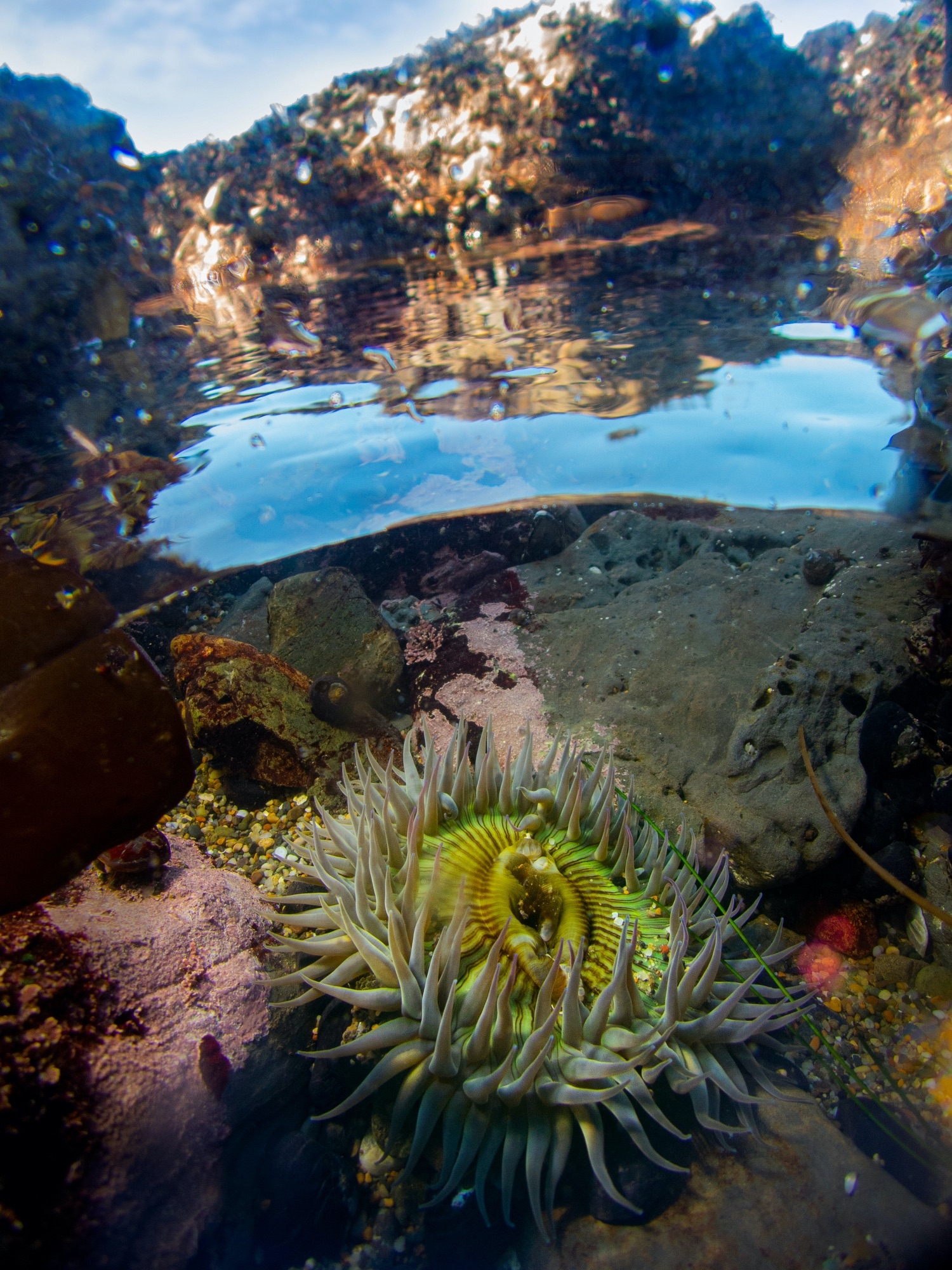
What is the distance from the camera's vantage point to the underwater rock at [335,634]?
433cm

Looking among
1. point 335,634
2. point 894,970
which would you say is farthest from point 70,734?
point 894,970

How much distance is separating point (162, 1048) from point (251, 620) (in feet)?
14.7

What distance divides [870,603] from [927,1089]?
272 centimetres

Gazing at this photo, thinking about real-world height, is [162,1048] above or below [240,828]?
above

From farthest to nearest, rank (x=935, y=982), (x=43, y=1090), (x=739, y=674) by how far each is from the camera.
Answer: (x=739, y=674)
(x=935, y=982)
(x=43, y=1090)

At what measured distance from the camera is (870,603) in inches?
152

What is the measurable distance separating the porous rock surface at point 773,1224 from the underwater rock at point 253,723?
2503 mm

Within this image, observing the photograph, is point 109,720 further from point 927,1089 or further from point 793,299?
point 793,299

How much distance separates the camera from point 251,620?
596 cm

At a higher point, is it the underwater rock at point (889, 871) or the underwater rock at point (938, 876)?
the underwater rock at point (889, 871)

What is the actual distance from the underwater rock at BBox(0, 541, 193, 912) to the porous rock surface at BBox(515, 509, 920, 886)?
243 cm

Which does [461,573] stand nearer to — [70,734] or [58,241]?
[58,241]

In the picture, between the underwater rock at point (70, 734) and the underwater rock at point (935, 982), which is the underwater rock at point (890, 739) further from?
the underwater rock at point (70, 734)

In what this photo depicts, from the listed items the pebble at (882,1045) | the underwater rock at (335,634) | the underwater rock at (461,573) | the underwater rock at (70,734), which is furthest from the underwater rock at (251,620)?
the pebble at (882,1045)
